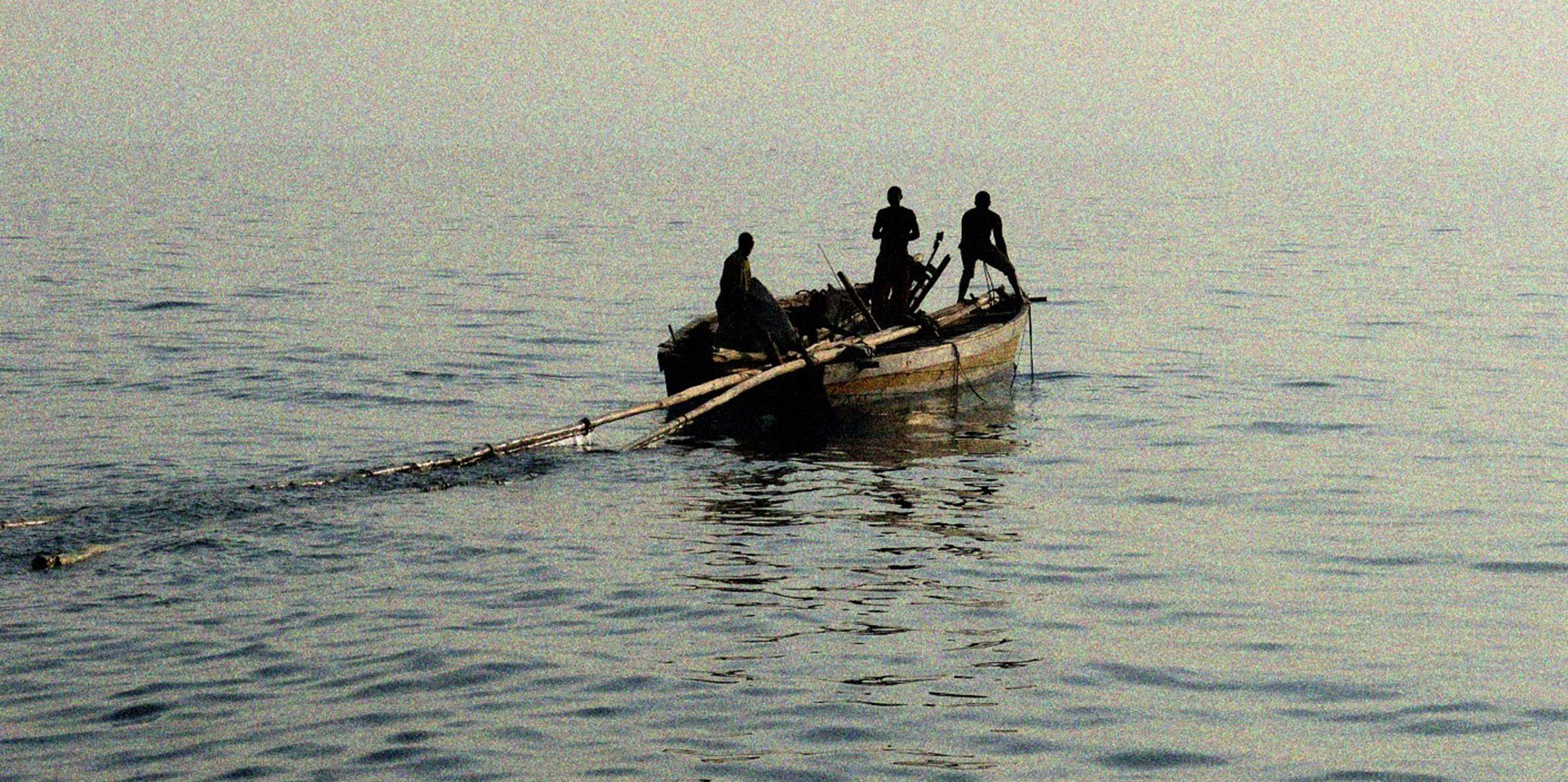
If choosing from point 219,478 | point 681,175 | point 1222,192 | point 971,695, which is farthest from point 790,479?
point 681,175

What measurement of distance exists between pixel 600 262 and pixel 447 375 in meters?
22.2

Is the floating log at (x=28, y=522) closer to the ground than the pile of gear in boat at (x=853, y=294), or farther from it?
closer to the ground

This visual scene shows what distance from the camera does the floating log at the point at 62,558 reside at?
11555 millimetres

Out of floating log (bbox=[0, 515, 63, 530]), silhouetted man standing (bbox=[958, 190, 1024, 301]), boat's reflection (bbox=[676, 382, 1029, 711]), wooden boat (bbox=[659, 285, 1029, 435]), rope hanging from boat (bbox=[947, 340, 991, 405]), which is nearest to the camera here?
boat's reflection (bbox=[676, 382, 1029, 711])

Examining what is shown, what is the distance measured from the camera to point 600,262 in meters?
45.7

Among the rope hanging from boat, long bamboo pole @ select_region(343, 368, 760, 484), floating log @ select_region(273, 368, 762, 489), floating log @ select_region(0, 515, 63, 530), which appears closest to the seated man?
long bamboo pole @ select_region(343, 368, 760, 484)

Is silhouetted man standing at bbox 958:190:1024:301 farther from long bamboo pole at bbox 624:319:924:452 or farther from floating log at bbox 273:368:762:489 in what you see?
floating log at bbox 273:368:762:489

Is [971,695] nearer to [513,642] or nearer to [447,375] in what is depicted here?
[513,642]

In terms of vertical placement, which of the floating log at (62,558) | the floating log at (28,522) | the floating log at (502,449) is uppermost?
the floating log at (502,449)

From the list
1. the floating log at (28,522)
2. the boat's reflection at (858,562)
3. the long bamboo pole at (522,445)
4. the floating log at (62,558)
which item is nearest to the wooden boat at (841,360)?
the boat's reflection at (858,562)

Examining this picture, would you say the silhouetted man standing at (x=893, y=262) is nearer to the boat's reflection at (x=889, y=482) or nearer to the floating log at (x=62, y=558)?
the boat's reflection at (x=889, y=482)

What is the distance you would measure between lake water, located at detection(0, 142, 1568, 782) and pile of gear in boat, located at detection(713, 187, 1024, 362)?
1483 millimetres

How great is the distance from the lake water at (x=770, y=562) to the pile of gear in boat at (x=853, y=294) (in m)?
1.48

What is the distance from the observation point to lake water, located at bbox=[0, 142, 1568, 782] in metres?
8.88
